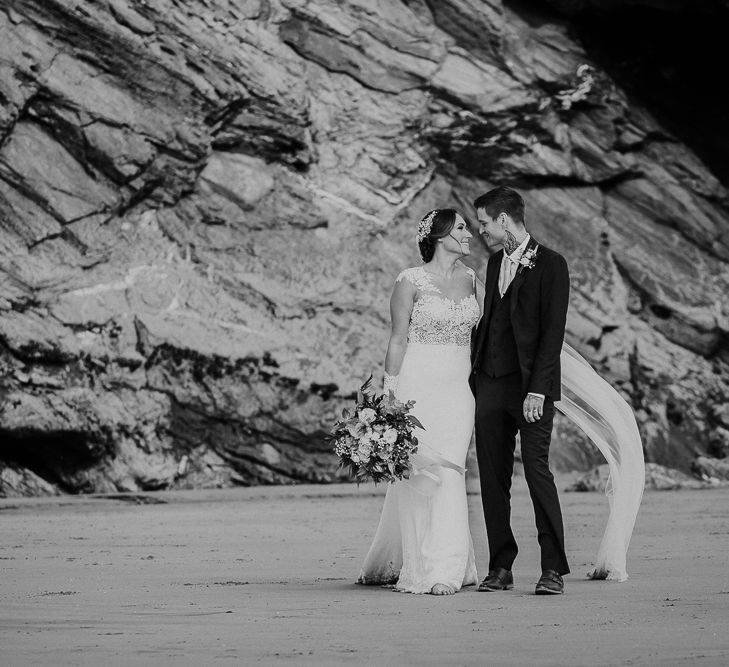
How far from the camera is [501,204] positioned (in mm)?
8727

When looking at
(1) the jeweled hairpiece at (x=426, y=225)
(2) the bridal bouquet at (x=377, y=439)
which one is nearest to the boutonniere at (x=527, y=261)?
(1) the jeweled hairpiece at (x=426, y=225)

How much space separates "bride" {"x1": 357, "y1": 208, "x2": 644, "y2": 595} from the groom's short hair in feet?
0.77

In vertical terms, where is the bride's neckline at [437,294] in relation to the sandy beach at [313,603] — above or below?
above

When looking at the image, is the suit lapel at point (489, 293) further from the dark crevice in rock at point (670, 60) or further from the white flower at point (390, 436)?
the dark crevice in rock at point (670, 60)

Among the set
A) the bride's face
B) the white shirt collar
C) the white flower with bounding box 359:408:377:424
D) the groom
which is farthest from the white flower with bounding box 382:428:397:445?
the bride's face

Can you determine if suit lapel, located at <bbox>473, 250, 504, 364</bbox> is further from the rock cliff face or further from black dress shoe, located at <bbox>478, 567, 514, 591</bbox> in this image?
the rock cliff face

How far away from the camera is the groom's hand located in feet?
27.3

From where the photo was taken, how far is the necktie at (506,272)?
28.2 ft

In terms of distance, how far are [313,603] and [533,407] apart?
1.73 m

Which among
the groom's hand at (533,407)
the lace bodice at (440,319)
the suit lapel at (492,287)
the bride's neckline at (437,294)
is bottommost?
the groom's hand at (533,407)

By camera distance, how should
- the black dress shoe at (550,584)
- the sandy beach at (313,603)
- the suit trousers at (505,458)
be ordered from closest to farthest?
the sandy beach at (313,603)
the black dress shoe at (550,584)
the suit trousers at (505,458)

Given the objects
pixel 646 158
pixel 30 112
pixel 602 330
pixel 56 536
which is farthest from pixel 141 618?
pixel 646 158

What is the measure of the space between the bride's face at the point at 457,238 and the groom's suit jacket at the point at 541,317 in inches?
25.0

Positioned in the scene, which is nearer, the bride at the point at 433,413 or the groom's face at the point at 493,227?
the bride at the point at 433,413
